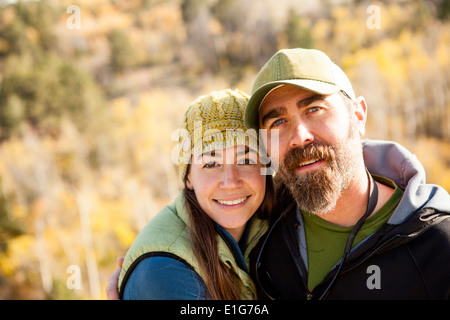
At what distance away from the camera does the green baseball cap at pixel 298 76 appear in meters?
2.62

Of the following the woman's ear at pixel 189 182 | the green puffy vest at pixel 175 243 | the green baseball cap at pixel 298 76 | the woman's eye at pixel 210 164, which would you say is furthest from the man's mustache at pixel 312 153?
the woman's ear at pixel 189 182

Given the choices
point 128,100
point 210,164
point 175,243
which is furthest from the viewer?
point 128,100

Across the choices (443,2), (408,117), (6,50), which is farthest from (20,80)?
(443,2)

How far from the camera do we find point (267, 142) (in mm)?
2877

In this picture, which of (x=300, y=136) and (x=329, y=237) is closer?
(x=300, y=136)

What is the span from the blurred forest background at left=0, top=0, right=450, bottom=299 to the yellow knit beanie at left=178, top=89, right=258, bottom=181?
26.2m

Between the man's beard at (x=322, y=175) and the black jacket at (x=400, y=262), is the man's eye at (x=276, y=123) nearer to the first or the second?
the man's beard at (x=322, y=175)

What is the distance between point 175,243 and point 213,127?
0.90m

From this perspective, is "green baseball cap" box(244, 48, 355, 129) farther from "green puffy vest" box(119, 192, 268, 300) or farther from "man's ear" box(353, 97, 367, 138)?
"green puffy vest" box(119, 192, 268, 300)

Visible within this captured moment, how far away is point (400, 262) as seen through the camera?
2.34 metres

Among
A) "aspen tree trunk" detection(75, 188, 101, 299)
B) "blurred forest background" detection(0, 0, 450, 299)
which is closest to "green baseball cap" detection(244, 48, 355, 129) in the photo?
"blurred forest background" detection(0, 0, 450, 299)

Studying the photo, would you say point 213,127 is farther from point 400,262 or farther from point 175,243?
point 400,262

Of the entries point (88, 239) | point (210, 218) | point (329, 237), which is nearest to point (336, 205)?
point (329, 237)

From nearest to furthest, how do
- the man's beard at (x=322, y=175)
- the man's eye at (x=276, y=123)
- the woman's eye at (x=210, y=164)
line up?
the man's beard at (x=322, y=175) → the man's eye at (x=276, y=123) → the woman's eye at (x=210, y=164)
